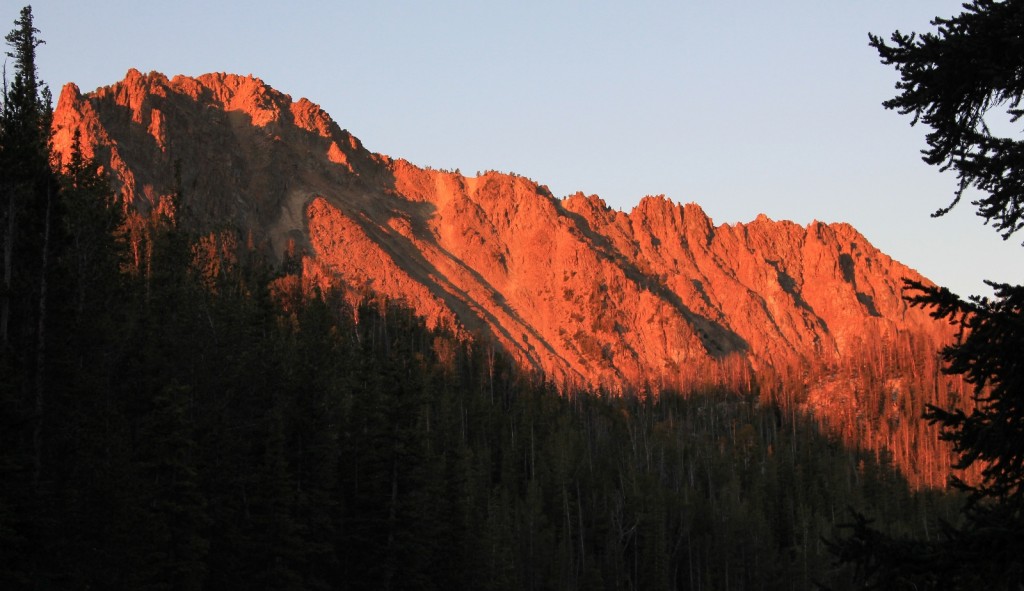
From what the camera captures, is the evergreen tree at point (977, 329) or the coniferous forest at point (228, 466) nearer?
the evergreen tree at point (977, 329)

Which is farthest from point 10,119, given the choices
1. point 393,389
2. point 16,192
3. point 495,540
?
point 495,540

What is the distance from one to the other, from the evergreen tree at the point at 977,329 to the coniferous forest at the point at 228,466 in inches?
28.1

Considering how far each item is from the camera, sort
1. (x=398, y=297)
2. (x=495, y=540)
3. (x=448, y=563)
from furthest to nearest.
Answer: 1. (x=398, y=297)
2. (x=495, y=540)
3. (x=448, y=563)

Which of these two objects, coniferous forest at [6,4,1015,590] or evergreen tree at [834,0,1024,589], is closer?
evergreen tree at [834,0,1024,589]

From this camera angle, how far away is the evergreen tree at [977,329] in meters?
7.86

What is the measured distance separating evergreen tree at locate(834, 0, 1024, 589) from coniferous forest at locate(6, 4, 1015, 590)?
2.34ft

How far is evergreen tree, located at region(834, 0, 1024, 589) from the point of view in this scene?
7.86 m

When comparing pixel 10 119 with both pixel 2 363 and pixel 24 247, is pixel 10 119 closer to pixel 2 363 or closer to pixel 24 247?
pixel 24 247

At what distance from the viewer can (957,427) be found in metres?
8.45

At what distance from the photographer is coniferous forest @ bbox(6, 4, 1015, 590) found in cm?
2966

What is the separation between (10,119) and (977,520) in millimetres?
30901

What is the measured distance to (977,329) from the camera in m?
8.23

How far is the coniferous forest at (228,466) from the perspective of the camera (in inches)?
1168

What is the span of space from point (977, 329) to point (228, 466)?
35.8 metres
